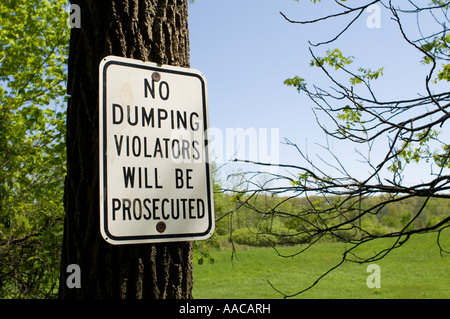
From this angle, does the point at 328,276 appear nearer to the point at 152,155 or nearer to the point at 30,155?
the point at 30,155

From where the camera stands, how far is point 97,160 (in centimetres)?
194

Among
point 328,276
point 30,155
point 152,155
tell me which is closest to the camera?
point 152,155

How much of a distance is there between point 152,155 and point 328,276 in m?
22.6

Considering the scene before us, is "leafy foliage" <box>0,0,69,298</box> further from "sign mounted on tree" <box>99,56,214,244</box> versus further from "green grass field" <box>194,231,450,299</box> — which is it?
"green grass field" <box>194,231,450,299</box>

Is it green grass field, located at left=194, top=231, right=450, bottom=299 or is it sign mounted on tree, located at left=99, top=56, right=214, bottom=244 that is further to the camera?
green grass field, located at left=194, top=231, right=450, bottom=299

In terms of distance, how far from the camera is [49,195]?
7.47 metres

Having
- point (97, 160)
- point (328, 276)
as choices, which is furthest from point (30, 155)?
point (328, 276)

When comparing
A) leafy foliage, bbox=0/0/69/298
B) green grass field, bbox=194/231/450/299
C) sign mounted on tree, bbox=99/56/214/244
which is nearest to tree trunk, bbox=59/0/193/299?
sign mounted on tree, bbox=99/56/214/244

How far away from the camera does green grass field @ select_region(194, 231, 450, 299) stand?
18484 millimetres

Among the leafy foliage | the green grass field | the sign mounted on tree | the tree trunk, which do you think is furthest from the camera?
the green grass field

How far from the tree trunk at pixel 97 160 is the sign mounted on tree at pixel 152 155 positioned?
0.38 ft

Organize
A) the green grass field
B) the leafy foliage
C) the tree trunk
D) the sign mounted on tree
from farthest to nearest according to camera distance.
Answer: the green grass field < the leafy foliage < the tree trunk < the sign mounted on tree

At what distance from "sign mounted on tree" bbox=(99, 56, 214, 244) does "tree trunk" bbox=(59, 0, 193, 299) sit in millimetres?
115

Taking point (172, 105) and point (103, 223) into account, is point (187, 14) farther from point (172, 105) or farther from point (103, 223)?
point (103, 223)
